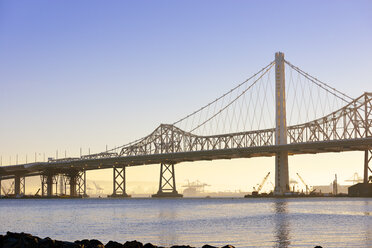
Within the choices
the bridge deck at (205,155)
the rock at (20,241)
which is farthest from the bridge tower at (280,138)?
the rock at (20,241)

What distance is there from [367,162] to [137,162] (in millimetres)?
41617

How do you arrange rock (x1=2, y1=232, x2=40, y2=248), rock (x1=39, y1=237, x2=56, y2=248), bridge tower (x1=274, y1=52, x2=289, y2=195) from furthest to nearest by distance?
bridge tower (x1=274, y1=52, x2=289, y2=195)
rock (x1=39, y1=237, x2=56, y2=248)
rock (x1=2, y1=232, x2=40, y2=248)

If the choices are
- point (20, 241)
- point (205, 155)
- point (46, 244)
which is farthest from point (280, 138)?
point (20, 241)

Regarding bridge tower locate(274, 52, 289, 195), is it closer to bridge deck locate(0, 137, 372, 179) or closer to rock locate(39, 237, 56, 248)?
bridge deck locate(0, 137, 372, 179)

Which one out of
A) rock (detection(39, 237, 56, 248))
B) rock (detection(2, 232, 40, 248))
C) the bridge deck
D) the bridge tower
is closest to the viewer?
rock (detection(2, 232, 40, 248))

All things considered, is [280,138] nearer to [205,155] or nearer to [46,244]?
[205,155]

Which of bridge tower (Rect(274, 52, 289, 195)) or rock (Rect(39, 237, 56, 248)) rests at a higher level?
bridge tower (Rect(274, 52, 289, 195))

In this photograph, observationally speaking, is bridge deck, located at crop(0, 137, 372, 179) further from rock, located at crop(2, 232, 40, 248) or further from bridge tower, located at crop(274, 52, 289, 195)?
rock, located at crop(2, 232, 40, 248)

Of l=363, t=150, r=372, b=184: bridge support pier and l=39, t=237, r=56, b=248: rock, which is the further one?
l=363, t=150, r=372, b=184: bridge support pier

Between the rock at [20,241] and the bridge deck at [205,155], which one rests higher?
the bridge deck at [205,155]

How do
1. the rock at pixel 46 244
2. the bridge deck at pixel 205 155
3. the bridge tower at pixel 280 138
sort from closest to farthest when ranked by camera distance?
the rock at pixel 46 244
the bridge deck at pixel 205 155
the bridge tower at pixel 280 138

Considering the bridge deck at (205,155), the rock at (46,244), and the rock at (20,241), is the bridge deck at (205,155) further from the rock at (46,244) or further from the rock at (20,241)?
the rock at (20,241)

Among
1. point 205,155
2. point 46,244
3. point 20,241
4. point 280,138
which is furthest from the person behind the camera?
point 205,155

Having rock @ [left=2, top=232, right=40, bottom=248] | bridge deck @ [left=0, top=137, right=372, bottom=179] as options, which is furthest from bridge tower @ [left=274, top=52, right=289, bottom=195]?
rock @ [left=2, top=232, right=40, bottom=248]
